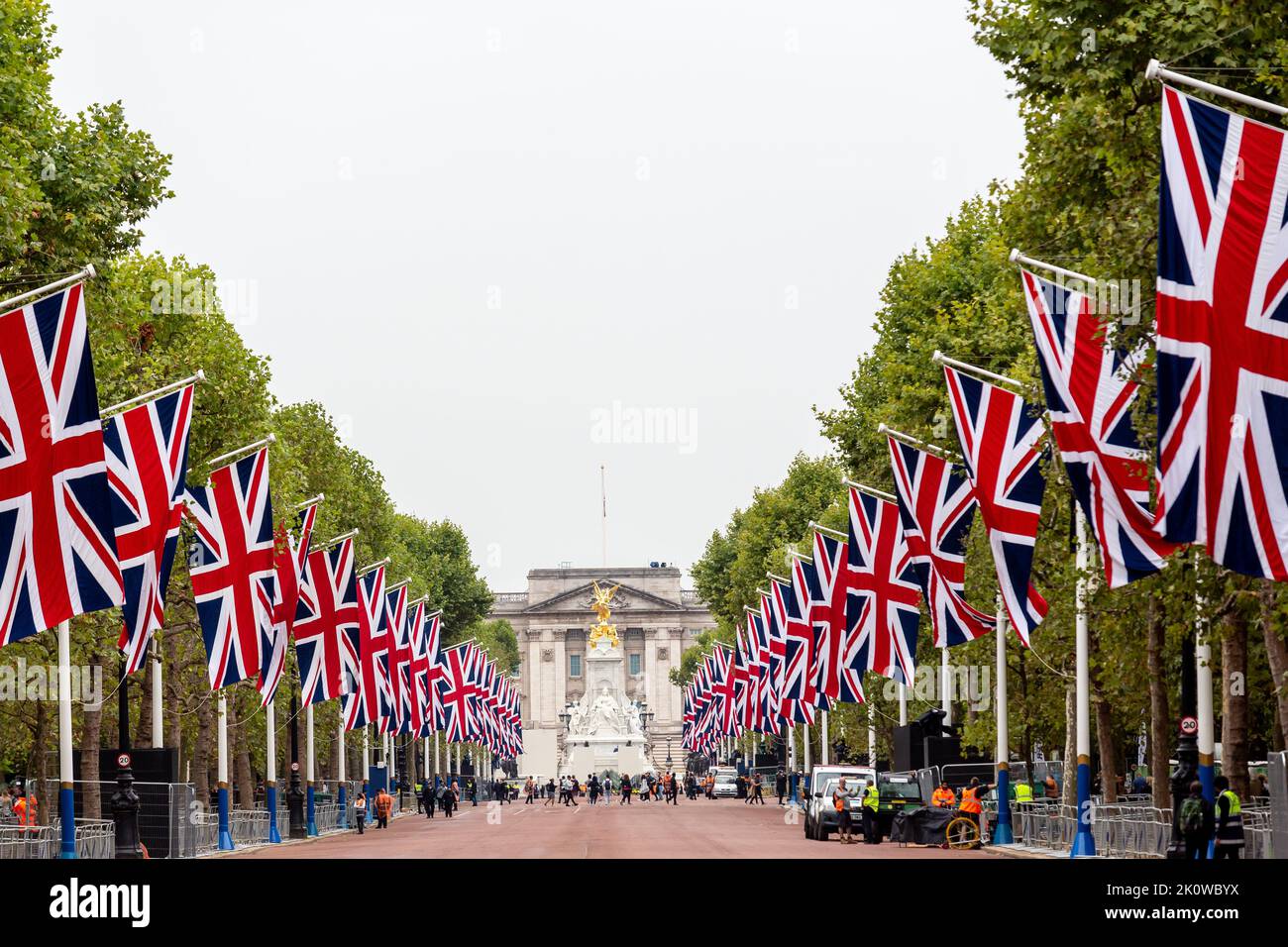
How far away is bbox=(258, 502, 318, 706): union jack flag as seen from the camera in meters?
44.2

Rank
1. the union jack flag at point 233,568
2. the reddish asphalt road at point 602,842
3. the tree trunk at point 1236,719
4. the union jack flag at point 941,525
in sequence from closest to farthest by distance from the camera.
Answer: the tree trunk at point 1236,719 < the union jack flag at point 233,568 < the union jack flag at point 941,525 < the reddish asphalt road at point 602,842

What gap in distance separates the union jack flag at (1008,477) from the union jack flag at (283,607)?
1581 cm

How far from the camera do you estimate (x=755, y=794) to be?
111 m

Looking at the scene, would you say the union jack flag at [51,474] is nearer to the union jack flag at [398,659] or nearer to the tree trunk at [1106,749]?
the union jack flag at [398,659]

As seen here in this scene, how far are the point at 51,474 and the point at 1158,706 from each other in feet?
84.7

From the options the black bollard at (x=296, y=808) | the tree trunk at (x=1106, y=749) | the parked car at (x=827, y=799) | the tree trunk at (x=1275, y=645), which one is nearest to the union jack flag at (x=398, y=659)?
the black bollard at (x=296, y=808)

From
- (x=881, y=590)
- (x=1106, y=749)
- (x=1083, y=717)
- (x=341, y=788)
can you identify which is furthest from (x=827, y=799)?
(x=341, y=788)

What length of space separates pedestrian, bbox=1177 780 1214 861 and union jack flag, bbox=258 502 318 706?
21.1 meters

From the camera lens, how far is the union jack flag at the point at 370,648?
54.5 m

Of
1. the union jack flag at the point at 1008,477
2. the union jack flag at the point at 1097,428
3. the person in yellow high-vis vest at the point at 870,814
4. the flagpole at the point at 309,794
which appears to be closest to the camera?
the union jack flag at the point at 1097,428

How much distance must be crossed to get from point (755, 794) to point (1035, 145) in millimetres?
76348

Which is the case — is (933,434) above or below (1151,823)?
above
